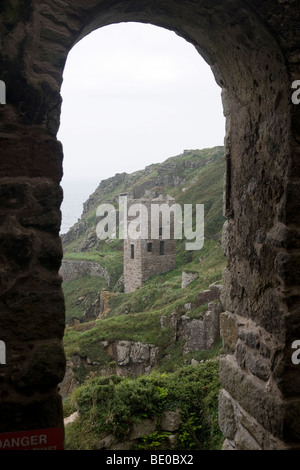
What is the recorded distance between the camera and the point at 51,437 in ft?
8.17

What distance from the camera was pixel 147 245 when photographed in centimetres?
2766

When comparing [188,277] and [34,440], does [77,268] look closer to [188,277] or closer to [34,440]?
[188,277]

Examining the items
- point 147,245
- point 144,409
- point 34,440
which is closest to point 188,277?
point 147,245

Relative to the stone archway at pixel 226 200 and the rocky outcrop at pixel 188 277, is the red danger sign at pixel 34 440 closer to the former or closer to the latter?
the stone archway at pixel 226 200

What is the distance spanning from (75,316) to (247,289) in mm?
23642

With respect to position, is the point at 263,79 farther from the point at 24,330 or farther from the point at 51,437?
the point at 51,437

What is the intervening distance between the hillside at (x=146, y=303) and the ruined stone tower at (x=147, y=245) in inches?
29.9

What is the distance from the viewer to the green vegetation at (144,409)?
16.5 feet

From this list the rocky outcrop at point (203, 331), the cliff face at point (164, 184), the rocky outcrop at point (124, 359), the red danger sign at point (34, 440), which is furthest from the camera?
the cliff face at point (164, 184)

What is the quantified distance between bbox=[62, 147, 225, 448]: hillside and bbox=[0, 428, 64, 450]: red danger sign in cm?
388

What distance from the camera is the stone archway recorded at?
97.2 inches

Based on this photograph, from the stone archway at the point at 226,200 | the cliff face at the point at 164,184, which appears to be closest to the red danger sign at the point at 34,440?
the stone archway at the point at 226,200

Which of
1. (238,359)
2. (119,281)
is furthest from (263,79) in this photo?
(119,281)
